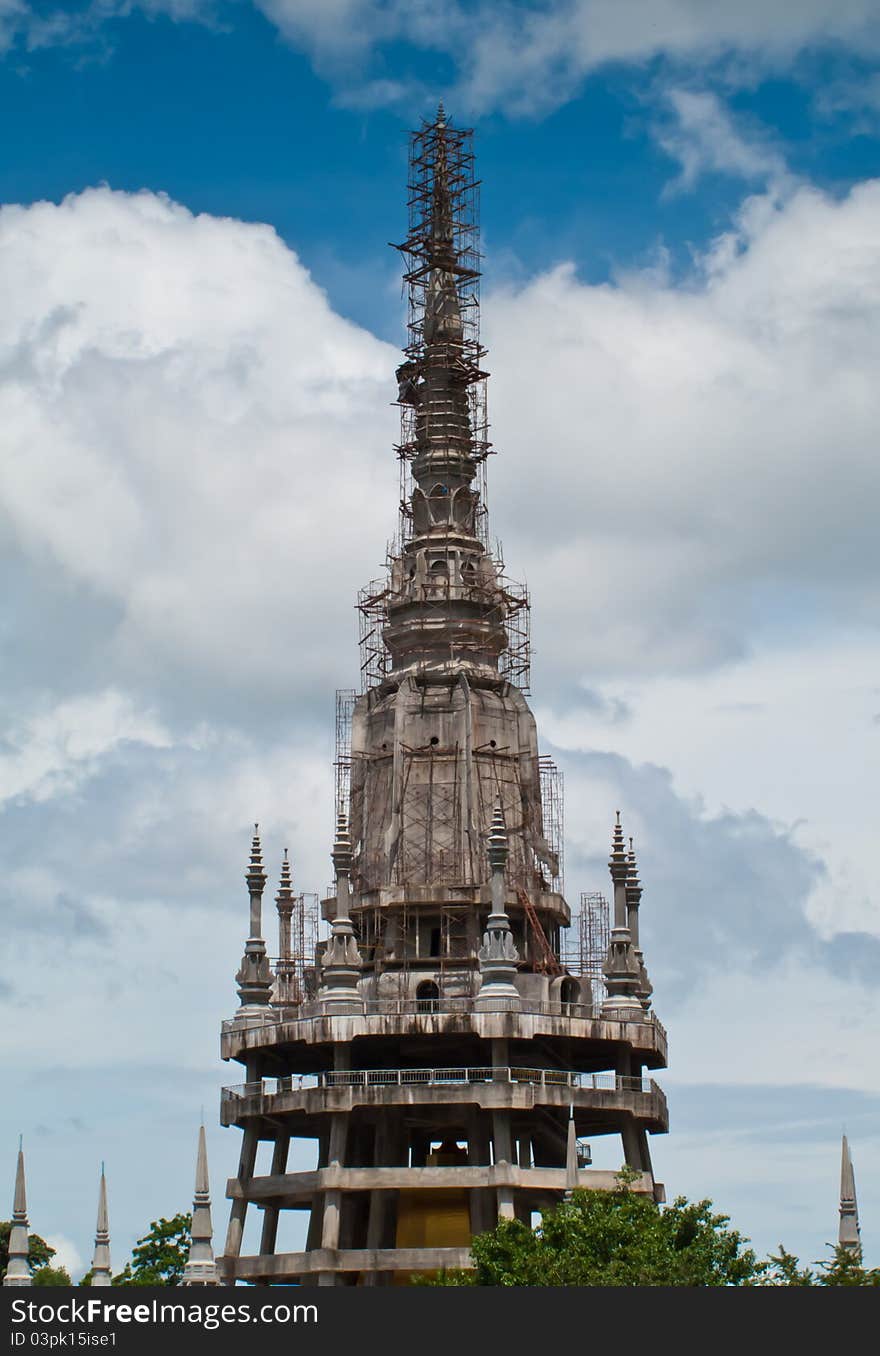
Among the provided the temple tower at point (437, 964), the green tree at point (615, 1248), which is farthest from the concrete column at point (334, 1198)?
the green tree at point (615, 1248)

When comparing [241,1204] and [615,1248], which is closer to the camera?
[615,1248]

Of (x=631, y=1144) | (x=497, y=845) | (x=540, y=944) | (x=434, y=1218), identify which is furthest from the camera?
(x=540, y=944)

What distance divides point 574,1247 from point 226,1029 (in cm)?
4096

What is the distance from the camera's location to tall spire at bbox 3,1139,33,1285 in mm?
122550

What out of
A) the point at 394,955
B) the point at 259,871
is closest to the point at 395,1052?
the point at 394,955

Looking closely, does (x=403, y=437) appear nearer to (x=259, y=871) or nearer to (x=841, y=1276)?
(x=259, y=871)

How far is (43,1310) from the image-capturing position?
68.2m

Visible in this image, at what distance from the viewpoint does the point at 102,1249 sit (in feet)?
402

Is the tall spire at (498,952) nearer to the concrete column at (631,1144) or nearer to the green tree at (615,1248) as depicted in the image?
the concrete column at (631,1144)

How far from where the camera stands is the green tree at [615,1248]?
90000mm

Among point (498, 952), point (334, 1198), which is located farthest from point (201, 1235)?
point (498, 952)

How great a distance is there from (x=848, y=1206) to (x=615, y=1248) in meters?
29.0

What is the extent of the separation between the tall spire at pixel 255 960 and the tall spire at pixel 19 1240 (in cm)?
1448

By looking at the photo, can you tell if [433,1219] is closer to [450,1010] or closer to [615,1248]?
[450,1010]
